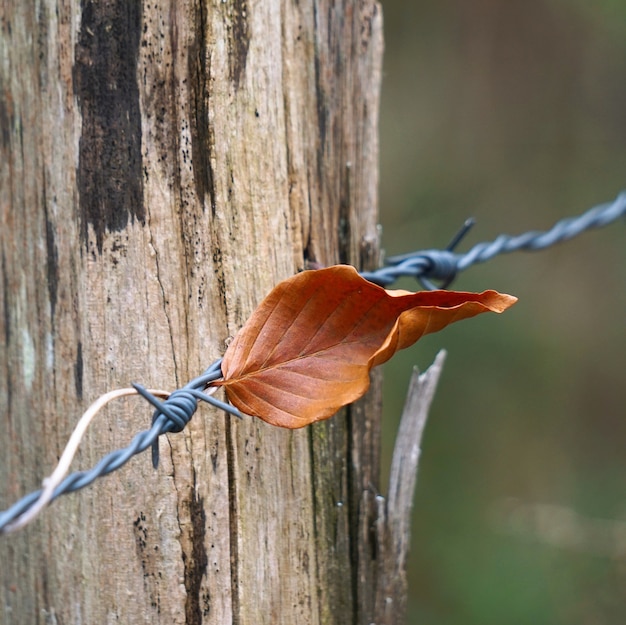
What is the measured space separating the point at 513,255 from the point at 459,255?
2.22 metres

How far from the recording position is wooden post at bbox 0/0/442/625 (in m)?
0.83

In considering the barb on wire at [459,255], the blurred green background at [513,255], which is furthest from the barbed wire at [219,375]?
the blurred green background at [513,255]

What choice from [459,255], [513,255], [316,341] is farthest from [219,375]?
[513,255]

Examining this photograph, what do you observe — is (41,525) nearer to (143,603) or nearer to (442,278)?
(143,603)

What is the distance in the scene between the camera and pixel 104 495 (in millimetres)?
840

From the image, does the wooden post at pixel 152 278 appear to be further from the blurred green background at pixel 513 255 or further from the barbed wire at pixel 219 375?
the blurred green background at pixel 513 255

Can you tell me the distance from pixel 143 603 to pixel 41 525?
164 millimetres

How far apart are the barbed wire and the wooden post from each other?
8cm

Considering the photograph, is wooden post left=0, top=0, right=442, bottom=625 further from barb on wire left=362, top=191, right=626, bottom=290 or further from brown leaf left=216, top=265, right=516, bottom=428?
barb on wire left=362, top=191, right=626, bottom=290

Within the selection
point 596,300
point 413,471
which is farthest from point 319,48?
point 596,300

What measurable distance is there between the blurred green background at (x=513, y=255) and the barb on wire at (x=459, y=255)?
1.79 m

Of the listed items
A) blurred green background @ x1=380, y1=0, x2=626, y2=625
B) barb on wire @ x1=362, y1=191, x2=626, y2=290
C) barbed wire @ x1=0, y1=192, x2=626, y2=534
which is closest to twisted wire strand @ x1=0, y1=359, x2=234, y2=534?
barbed wire @ x1=0, y1=192, x2=626, y2=534

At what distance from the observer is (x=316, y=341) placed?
0.81m

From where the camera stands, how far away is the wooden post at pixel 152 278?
0.83 metres
